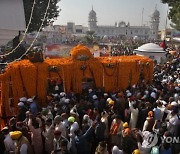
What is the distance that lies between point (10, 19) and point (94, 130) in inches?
134

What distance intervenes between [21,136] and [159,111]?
408 cm

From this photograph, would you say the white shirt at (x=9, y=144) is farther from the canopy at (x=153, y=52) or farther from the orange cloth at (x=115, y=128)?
the canopy at (x=153, y=52)

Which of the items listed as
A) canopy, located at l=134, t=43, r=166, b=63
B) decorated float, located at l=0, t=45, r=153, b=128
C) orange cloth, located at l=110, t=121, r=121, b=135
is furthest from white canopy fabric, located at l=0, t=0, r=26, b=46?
canopy, located at l=134, t=43, r=166, b=63

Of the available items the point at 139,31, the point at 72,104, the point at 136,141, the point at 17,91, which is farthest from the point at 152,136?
the point at 139,31

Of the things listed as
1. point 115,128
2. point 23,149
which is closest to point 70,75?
point 115,128

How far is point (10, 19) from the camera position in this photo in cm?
515

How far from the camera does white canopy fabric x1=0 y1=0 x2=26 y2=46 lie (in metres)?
4.90

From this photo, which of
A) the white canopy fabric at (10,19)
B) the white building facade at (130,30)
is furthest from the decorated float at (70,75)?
the white building facade at (130,30)

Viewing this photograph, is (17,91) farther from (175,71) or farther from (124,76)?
(175,71)

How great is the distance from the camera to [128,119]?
30.3 feet

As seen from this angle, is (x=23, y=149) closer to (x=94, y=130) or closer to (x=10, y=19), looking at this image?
(x=94, y=130)

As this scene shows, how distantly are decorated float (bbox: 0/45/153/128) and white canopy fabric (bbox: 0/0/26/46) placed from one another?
5624mm

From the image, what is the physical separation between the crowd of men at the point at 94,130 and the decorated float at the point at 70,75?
961 mm

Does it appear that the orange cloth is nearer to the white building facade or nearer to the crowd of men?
the crowd of men
